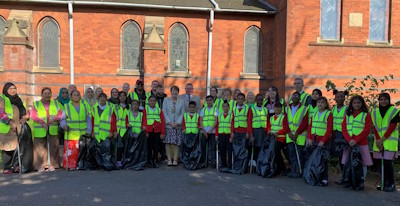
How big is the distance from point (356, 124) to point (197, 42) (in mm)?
10568

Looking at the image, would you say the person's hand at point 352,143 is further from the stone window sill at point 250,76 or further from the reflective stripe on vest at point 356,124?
the stone window sill at point 250,76

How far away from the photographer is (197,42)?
15.4m

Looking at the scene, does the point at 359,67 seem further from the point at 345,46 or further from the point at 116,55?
the point at 116,55

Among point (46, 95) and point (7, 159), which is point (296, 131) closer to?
point (46, 95)

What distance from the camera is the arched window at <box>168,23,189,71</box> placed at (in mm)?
15484

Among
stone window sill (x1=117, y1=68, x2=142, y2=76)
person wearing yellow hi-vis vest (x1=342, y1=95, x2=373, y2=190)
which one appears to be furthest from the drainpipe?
person wearing yellow hi-vis vest (x1=342, y1=95, x2=373, y2=190)

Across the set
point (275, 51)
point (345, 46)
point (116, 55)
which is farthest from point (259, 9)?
point (116, 55)

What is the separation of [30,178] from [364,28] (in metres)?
14.3

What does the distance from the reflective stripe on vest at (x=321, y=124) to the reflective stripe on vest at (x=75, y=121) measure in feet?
17.2

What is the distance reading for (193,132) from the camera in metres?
7.73

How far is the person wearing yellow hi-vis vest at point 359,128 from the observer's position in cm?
588

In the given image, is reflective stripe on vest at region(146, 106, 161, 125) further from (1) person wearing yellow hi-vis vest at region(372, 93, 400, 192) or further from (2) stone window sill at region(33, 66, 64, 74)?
(2) stone window sill at region(33, 66, 64, 74)

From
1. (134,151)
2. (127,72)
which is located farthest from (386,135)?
(127,72)

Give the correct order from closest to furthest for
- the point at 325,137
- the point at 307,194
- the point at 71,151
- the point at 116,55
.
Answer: the point at 307,194, the point at 325,137, the point at 71,151, the point at 116,55
